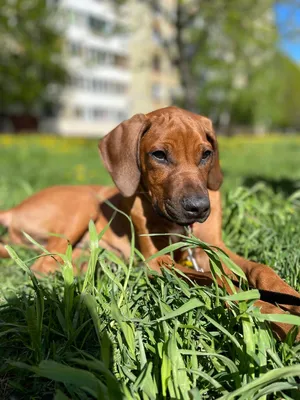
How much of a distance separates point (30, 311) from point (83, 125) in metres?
43.8

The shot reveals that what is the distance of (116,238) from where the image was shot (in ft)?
11.9

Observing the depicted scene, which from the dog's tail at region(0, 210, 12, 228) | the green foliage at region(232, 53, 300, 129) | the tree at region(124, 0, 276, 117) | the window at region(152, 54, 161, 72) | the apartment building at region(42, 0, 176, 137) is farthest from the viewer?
the window at region(152, 54, 161, 72)

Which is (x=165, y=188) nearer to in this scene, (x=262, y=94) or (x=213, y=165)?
(x=213, y=165)

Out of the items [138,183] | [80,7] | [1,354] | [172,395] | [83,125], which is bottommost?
[83,125]

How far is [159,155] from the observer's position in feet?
9.25

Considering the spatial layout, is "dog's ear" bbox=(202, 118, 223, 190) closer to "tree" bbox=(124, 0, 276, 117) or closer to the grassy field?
the grassy field

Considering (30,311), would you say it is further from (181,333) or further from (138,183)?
(138,183)

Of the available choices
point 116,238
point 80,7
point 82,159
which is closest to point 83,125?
point 80,7

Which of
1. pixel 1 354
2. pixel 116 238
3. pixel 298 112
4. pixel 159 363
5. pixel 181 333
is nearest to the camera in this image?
pixel 159 363

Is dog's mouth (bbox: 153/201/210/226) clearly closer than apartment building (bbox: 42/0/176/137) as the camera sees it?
Yes

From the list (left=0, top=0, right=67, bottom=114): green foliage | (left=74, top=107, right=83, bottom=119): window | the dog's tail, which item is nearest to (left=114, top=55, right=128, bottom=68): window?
(left=74, top=107, right=83, bottom=119): window

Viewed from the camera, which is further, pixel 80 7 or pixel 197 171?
pixel 80 7

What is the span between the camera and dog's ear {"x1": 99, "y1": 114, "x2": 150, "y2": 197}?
9.75ft

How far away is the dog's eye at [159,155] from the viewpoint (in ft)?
9.19
